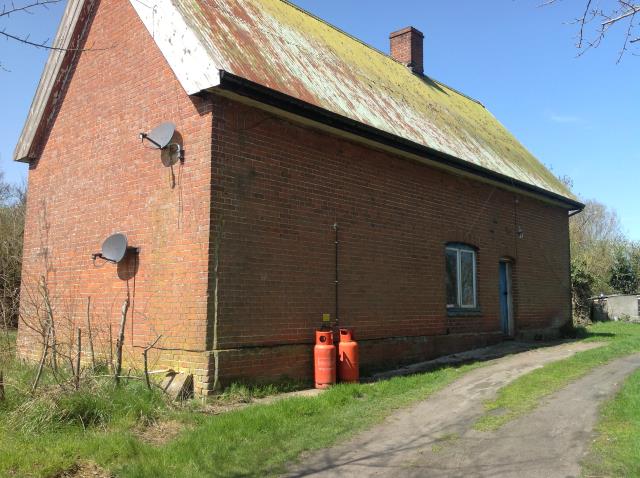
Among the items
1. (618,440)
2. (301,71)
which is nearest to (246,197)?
(301,71)

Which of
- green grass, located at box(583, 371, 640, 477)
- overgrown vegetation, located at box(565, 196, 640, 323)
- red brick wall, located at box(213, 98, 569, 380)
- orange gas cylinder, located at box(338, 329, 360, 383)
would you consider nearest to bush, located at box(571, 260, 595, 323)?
overgrown vegetation, located at box(565, 196, 640, 323)

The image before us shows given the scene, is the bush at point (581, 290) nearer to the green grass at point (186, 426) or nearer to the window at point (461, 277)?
the window at point (461, 277)

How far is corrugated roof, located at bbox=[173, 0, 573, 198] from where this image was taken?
987 cm

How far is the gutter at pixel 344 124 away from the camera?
8.95m

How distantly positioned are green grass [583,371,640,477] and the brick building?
15.0ft

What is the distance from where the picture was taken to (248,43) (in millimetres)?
10414

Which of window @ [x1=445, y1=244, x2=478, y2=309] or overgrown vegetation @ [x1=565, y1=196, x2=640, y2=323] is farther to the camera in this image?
overgrown vegetation @ [x1=565, y1=196, x2=640, y2=323]

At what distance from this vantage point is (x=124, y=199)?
1038 centimetres

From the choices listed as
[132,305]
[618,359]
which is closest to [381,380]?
[132,305]

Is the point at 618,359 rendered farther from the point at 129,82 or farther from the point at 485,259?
the point at 129,82

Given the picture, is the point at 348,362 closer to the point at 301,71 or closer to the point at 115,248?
the point at 115,248

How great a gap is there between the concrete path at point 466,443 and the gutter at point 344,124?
4.90m

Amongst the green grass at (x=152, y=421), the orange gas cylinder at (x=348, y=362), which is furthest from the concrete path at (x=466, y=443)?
the orange gas cylinder at (x=348, y=362)

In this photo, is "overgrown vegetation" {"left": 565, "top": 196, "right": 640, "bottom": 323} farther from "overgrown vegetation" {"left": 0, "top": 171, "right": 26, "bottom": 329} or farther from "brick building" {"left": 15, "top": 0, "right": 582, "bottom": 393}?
"overgrown vegetation" {"left": 0, "top": 171, "right": 26, "bottom": 329}
